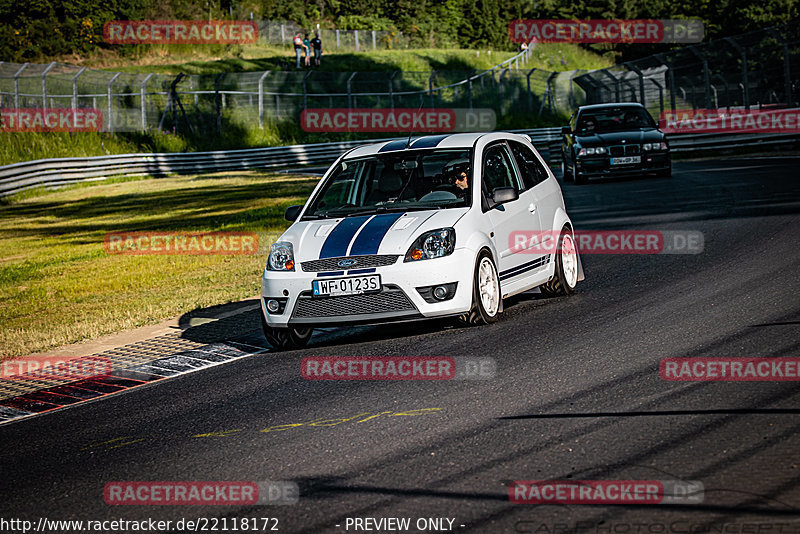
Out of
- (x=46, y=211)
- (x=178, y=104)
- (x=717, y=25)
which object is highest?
(x=717, y=25)

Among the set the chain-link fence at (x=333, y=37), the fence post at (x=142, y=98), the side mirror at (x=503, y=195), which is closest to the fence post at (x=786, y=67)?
the side mirror at (x=503, y=195)

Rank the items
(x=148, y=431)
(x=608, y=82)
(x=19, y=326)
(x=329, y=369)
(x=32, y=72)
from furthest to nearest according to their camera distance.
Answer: (x=608, y=82), (x=32, y=72), (x=19, y=326), (x=329, y=369), (x=148, y=431)

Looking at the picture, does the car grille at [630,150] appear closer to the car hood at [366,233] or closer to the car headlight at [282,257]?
the car hood at [366,233]

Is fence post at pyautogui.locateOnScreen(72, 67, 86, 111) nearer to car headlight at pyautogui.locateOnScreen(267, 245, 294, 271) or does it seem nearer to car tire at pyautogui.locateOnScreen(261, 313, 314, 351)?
car headlight at pyautogui.locateOnScreen(267, 245, 294, 271)

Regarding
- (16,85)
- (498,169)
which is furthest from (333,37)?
(498,169)

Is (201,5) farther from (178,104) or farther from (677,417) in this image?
(677,417)

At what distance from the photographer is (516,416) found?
5.65m

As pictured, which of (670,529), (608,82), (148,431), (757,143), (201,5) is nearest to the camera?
(670,529)

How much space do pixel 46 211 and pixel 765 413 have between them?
23.5 m

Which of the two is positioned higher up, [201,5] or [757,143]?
[201,5]

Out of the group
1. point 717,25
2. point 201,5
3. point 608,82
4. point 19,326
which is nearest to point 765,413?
point 19,326

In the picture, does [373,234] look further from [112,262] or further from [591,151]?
[591,151]

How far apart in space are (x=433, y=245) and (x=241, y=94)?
117ft

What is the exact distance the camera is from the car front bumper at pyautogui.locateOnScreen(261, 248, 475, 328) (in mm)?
8039
